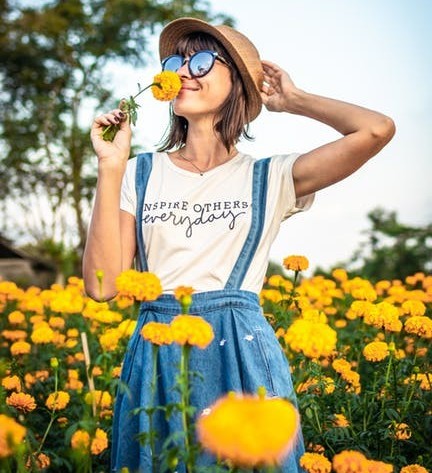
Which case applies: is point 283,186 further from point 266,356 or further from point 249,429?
point 249,429

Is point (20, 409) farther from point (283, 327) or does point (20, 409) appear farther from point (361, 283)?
point (361, 283)

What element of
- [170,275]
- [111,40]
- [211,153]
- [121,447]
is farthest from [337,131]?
[111,40]

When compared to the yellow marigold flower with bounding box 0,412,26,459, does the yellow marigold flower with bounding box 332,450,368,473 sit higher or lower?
lower

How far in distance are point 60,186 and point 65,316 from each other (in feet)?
41.0

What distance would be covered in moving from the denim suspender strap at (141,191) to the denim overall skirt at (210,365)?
164 millimetres

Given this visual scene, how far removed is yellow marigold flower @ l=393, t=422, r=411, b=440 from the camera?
6.23 feet

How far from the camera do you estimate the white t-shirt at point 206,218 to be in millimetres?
1787

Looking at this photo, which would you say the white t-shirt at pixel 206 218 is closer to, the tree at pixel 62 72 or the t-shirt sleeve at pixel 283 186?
the t-shirt sleeve at pixel 283 186

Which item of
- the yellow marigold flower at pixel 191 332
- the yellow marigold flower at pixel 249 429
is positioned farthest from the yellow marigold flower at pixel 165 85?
the yellow marigold flower at pixel 249 429

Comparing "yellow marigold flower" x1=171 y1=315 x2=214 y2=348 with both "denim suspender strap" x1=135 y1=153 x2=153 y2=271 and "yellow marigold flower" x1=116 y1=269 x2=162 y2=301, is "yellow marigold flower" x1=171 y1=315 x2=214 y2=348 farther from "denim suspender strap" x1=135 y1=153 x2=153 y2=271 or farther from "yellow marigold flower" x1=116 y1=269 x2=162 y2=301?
"denim suspender strap" x1=135 y1=153 x2=153 y2=271

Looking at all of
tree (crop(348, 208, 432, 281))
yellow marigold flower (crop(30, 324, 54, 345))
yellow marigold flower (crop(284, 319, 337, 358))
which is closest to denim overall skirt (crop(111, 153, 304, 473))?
yellow marigold flower (crop(284, 319, 337, 358))

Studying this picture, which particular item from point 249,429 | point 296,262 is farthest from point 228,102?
point 249,429

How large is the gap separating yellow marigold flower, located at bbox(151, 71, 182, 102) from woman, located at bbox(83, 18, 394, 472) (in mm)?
134

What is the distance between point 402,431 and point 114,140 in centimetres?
122
